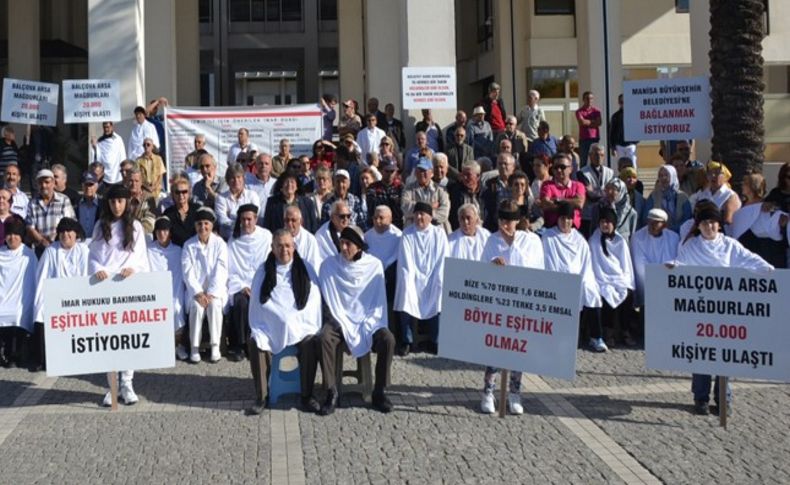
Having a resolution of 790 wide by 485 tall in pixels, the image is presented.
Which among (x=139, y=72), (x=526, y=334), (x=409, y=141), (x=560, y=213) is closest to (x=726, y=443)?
(x=526, y=334)

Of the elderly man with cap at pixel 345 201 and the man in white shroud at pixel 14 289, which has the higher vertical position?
the elderly man with cap at pixel 345 201

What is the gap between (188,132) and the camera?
56.2 feet

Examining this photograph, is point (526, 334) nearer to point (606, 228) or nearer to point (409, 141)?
point (606, 228)

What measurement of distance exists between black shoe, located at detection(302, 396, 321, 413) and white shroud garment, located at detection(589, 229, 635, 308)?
13.7ft

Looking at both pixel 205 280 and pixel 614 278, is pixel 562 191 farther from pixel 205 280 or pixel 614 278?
pixel 205 280

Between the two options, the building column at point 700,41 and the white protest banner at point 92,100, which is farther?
the building column at point 700,41

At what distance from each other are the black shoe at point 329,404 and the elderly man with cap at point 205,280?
8.02 feet

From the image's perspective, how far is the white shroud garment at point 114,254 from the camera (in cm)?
968

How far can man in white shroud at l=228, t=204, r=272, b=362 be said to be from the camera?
11.2m

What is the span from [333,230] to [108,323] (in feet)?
10.3

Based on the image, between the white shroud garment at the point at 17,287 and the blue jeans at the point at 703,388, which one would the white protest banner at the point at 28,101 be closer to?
the white shroud garment at the point at 17,287

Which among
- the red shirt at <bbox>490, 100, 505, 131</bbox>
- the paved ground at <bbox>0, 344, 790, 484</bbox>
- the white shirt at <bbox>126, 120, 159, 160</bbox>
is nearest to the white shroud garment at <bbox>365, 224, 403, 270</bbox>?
the paved ground at <bbox>0, 344, 790, 484</bbox>

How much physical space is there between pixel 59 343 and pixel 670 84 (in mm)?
9329

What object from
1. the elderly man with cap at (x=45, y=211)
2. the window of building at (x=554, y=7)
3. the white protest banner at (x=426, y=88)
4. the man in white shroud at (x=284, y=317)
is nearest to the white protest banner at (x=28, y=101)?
the elderly man with cap at (x=45, y=211)
